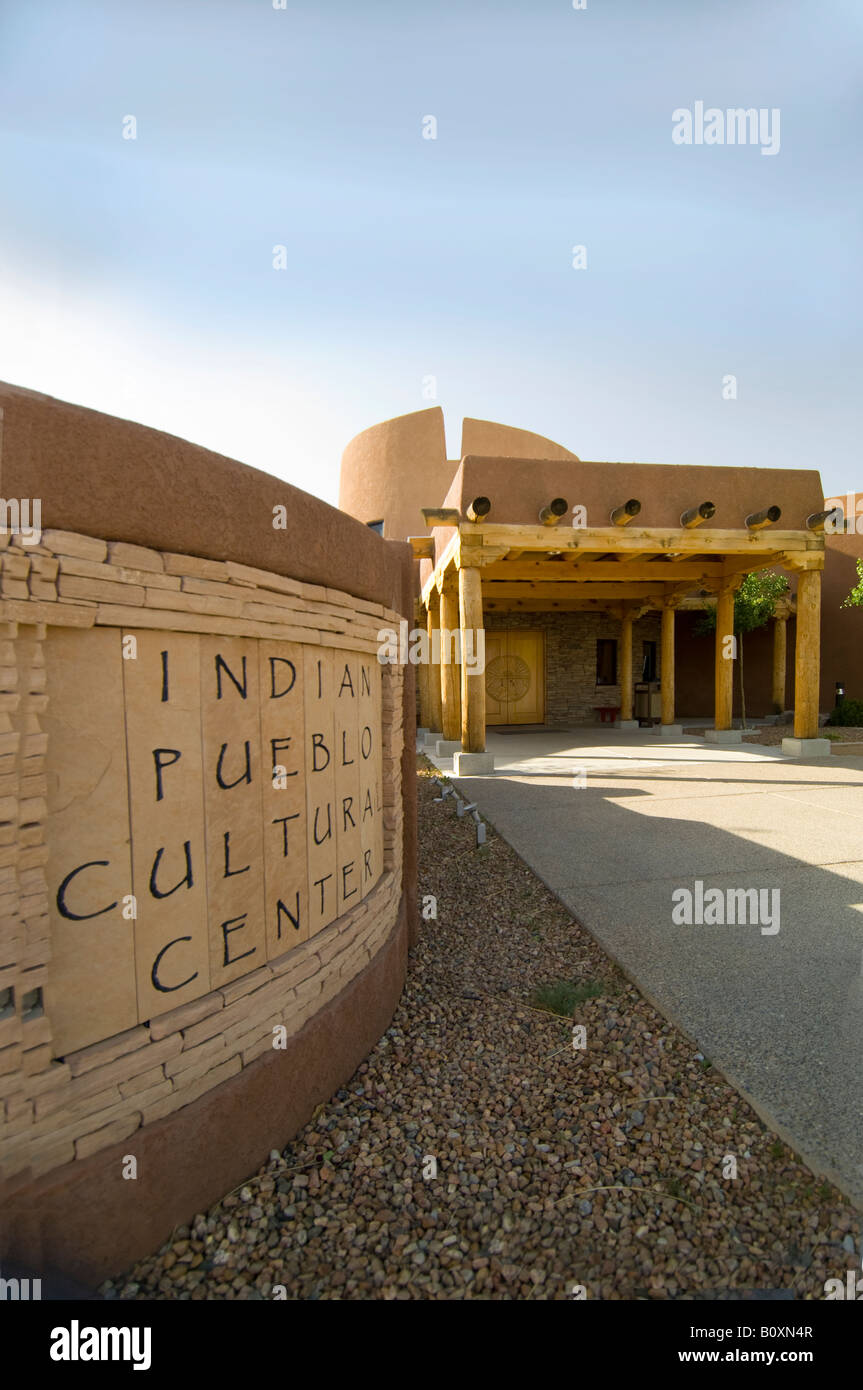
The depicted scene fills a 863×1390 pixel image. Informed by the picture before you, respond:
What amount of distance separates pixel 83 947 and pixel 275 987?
0.78 m

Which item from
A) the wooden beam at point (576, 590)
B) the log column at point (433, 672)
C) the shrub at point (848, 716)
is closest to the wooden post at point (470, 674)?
the log column at point (433, 672)

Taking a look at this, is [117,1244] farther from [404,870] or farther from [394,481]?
[394,481]

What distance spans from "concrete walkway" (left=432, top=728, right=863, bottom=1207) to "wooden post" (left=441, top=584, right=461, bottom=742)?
195 centimetres

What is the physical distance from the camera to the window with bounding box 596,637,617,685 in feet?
61.2

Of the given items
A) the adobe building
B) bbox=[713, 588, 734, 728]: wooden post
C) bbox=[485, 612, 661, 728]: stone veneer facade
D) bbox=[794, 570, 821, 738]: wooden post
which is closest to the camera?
the adobe building

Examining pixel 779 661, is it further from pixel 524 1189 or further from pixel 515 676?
pixel 524 1189

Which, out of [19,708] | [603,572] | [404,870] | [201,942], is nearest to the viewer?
[19,708]

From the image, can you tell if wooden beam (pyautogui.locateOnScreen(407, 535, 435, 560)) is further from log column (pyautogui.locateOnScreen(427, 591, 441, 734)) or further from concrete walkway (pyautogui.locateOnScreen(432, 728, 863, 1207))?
concrete walkway (pyautogui.locateOnScreen(432, 728, 863, 1207))

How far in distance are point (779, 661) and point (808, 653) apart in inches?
338

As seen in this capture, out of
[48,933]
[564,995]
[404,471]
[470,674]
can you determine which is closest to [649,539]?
[470,674]

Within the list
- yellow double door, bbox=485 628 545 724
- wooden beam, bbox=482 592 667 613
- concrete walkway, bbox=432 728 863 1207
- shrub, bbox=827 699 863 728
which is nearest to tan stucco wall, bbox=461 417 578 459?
wooden beam, bbox=482 592 667 613

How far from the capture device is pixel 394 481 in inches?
741

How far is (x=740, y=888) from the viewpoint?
14.5ft
